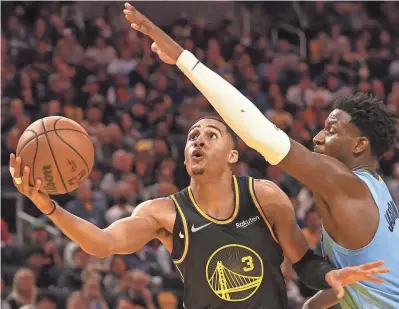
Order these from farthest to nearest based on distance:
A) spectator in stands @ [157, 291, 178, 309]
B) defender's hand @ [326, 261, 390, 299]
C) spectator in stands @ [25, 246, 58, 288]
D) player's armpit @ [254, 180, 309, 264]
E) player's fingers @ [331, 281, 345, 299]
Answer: spectator in stands @ [25, 246, 58, 288] → spectator in stands @ [157, 291, 178, 309] → player's armpit @ [254, 180, 309, 264] → player's fingers @ [331, 281, 345, 299] → defender's hand @ [326, 261, 390, 299]

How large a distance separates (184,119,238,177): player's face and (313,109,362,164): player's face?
0.77 m

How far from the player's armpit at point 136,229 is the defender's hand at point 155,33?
1046 millimetres

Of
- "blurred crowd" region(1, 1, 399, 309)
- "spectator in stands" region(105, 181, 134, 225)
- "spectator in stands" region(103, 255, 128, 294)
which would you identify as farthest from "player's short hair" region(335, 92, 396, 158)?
"spectator in stands" region(105, 181, 134, 225)

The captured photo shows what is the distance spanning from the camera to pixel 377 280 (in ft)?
12.0

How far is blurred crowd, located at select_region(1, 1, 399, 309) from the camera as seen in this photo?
815 centimetres

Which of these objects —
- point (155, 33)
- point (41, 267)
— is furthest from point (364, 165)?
point (41, 267)

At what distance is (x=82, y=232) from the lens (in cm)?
414

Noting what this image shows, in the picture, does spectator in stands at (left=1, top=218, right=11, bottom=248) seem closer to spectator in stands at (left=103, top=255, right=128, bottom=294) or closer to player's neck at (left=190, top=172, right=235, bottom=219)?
spectator in stands at (left=103, top=255, right=128, bottom=294)

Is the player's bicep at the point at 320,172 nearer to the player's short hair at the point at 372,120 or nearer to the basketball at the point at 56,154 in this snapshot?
the player's short hair at the point at 372,120

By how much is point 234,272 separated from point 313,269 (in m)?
0.46

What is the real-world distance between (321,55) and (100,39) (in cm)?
396

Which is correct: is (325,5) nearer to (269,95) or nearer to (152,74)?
(269,95)

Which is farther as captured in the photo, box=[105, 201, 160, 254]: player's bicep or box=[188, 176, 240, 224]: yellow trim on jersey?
box=[188, 176, 240, 224]: yellow trim on jersey

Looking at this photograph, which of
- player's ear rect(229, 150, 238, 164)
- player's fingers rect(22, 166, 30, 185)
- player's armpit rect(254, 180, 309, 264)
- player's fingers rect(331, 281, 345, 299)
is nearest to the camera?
player's fingers rect(331, 281, 345, 299)
